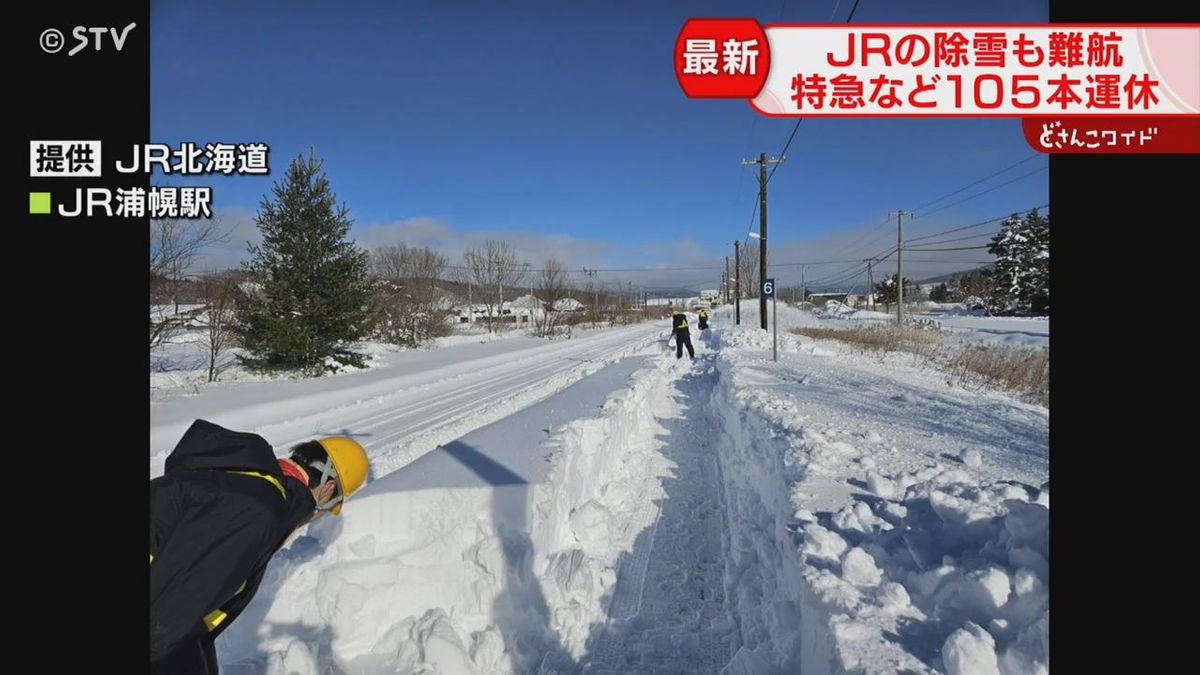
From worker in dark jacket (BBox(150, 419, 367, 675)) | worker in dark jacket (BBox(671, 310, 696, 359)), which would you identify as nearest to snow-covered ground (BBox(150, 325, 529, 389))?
worker in dark jacket (BBox(671, 310, 696, 359))

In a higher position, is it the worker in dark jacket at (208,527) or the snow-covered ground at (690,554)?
the worker in dark jacket at (208,527)

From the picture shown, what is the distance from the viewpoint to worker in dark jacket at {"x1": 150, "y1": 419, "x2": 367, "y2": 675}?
1413 millimetres

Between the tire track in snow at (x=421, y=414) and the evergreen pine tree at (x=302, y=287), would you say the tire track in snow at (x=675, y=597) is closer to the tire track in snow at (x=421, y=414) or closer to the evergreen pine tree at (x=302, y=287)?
the tire track in snow at (x=421, y=414)

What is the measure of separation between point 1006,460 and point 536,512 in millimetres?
4067

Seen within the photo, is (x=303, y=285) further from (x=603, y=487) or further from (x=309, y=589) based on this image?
(x=309, y=589)

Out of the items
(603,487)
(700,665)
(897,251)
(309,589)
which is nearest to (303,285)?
(603,487)

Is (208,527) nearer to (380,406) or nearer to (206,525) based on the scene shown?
(206,525)

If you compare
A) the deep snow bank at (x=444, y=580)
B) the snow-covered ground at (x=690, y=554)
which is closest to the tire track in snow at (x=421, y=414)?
the snow-covered ground at (x=690, y=554)

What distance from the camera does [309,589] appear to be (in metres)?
3.59

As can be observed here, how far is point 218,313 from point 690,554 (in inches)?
614

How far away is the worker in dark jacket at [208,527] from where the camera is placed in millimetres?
1413

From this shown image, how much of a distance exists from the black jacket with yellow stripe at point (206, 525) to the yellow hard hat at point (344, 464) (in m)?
0.28

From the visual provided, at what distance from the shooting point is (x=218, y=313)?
1498cm

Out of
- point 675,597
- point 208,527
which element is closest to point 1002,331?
point 675,597
